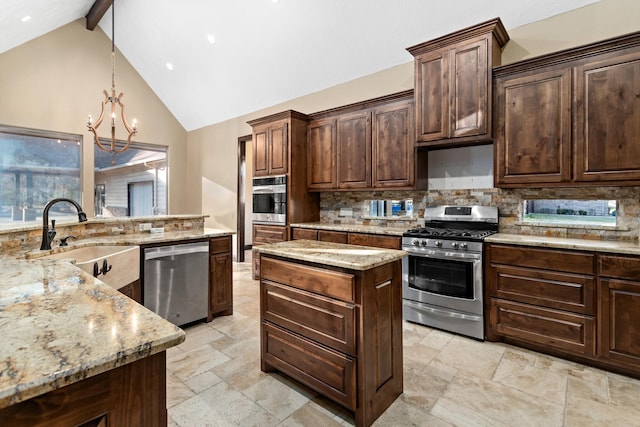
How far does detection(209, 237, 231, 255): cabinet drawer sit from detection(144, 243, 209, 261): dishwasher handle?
79 mm

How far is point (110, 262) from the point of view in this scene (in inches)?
90.5

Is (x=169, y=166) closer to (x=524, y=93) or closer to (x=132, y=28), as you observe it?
(x=132, y=28)

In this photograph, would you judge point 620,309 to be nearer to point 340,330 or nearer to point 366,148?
point 340,330

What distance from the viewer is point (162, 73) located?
248 inches

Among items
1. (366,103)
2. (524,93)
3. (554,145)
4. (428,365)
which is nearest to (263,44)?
(366,103)

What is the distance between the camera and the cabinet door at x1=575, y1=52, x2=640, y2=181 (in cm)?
249

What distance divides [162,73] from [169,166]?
1.91 meters

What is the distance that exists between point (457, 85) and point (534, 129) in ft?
2.69

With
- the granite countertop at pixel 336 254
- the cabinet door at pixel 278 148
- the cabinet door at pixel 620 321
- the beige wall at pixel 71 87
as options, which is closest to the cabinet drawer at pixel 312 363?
the granite countertop at pixel 336 254

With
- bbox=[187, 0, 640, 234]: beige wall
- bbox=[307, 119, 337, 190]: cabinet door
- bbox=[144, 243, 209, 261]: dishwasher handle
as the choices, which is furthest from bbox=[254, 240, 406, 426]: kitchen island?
bbox=[187, 0, 640, 234]: beige wall

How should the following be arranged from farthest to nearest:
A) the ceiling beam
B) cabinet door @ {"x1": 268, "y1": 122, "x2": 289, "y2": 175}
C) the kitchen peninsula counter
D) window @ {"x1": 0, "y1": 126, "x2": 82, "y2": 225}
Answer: the ceiling beam, window @ {"x1": 0, "y1": 126, "x2": 82, "y2": 225}, cabinet door @ {"x1": 268, "y1": 122, "x2": 289, "y2": 175}, the kitchen peninsula counter

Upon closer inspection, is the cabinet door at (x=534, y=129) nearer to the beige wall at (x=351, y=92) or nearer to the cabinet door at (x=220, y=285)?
the beige wall at (x=351, y=92)

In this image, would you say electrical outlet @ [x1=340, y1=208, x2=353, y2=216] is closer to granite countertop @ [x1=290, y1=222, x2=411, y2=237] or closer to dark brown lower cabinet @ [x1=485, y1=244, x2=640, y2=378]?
granite countertop @ [x1=290, y1=222, x2=411, y2=237]

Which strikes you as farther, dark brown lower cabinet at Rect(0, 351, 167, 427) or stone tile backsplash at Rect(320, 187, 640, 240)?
stone tile backsplash at Rect(320, 187, 640, 240)
